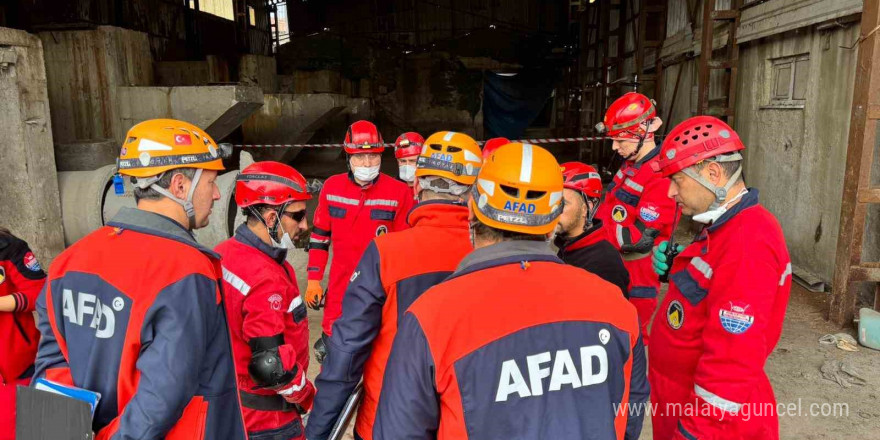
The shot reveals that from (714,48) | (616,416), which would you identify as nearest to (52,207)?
(616,416)

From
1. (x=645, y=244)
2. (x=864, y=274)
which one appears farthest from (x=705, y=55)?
(x=645, y=244)

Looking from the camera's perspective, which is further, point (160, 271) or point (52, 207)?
point (52, 207)

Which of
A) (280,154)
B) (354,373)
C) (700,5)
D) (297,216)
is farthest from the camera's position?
(280,154)

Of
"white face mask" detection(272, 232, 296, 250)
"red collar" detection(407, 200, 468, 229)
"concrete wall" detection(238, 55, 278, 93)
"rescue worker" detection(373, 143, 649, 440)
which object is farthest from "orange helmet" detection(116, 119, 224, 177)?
"concrete wall" detection(238, 55, 278, 93)

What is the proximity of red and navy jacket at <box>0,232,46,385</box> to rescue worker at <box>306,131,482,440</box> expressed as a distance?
5.50 feet

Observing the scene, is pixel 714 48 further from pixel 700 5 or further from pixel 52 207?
pixel 52 207

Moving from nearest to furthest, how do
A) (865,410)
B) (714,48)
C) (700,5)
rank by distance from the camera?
(865,410)
(714,48)
(700,5)

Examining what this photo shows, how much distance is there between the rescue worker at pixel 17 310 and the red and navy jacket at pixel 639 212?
11.1 ft

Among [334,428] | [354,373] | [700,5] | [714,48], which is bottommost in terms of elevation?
[334,428]

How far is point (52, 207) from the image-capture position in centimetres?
711

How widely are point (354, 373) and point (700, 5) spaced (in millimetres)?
9480

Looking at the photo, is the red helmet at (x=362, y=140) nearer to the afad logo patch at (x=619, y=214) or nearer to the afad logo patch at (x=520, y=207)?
the afad logo patch at (x=619, y=214)

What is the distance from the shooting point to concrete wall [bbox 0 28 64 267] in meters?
6.50

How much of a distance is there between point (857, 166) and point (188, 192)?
5296 millimetres
